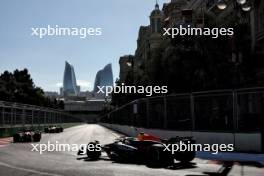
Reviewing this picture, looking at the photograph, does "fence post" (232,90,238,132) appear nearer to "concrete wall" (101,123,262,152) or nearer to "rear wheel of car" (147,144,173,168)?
"concrete wall" (101,123,262,152)

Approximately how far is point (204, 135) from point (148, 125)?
28.8 feet

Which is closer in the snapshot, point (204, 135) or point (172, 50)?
point (204, 135)

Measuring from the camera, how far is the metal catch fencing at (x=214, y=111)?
65.9ft

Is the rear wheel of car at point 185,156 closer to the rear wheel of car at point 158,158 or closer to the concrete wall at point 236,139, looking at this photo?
the rear wheel of car at point 158,158

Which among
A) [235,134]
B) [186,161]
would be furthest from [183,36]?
[186,161]

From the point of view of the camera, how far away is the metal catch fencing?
20.1 metres

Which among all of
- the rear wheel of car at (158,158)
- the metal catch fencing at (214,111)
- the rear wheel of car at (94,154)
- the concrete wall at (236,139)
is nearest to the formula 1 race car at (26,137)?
the metal catch fencing at (214,111)

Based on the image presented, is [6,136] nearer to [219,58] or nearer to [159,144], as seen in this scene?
[219,58]

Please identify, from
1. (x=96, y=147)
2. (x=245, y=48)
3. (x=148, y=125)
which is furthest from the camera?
(x=245, y=48)

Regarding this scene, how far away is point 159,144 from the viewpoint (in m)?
16.5

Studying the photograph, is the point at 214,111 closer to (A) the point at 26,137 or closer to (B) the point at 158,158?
(B) the point at 158,158

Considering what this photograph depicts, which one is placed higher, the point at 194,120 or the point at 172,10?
the point at 172,10

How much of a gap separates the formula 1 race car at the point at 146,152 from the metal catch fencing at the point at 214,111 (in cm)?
467

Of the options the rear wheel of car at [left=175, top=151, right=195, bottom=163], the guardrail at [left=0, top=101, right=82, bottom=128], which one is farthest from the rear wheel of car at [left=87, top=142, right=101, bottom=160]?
the guardrail at [left=0, top=101, right=82, bottom=128]
